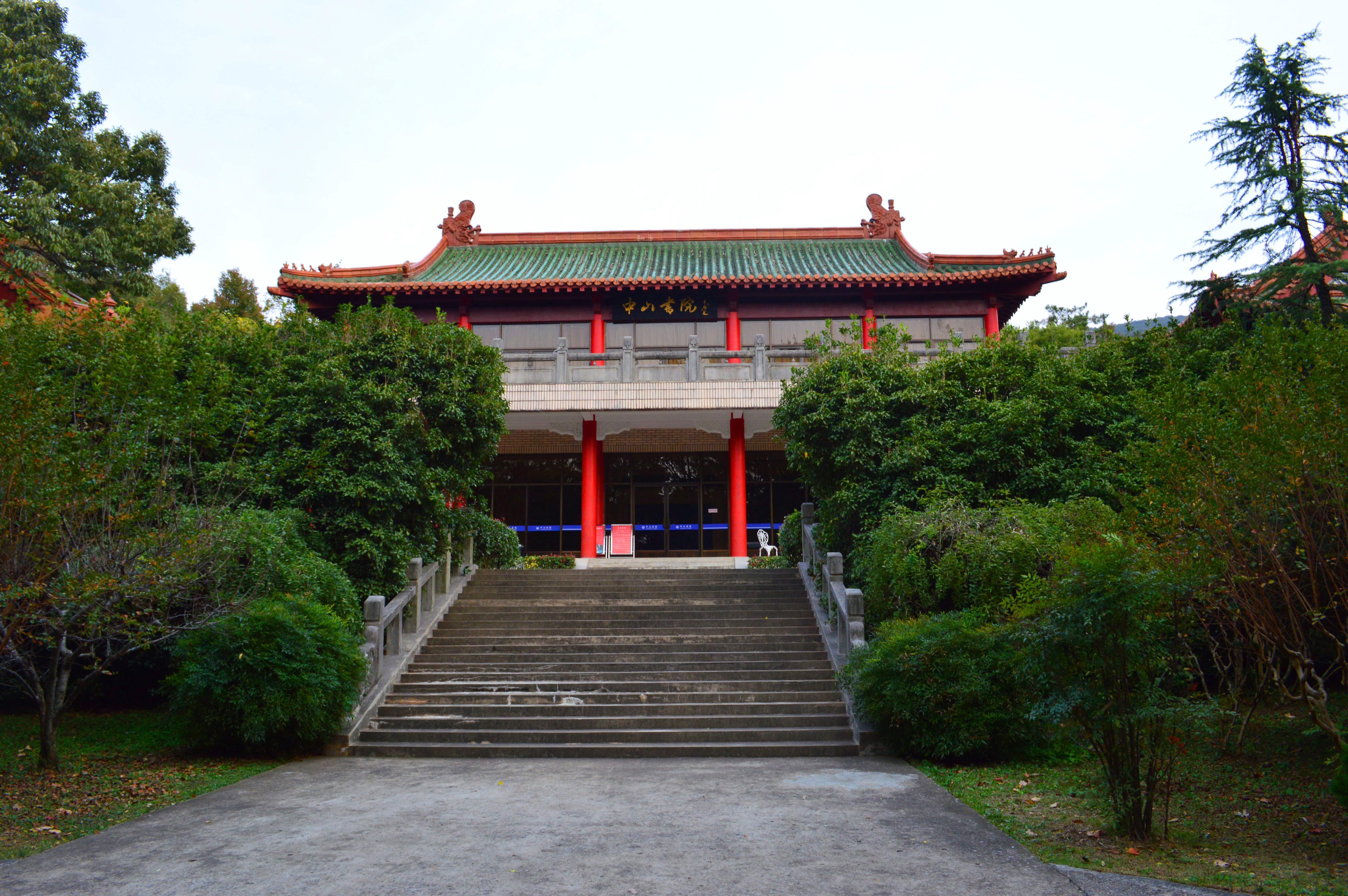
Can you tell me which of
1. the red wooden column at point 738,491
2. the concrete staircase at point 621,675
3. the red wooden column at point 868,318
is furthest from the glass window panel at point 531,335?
the concrete staircase at point 621,675

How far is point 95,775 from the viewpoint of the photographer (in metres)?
7.64

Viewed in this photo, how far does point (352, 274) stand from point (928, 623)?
52.7ft

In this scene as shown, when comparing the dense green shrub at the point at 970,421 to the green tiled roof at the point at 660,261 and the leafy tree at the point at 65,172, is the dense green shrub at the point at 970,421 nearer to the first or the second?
the green tiled roof at the point at 660,261

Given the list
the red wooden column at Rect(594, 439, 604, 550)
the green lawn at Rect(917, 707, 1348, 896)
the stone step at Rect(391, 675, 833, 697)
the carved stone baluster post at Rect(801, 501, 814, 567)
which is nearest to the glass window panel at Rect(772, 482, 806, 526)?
the red wooden column at Rect(594, 439, 604, 550)

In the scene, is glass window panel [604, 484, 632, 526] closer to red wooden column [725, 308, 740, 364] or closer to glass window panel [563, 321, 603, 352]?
glass window panel [563, 321, 603, 352]

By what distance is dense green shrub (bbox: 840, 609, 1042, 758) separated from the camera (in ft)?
25.8

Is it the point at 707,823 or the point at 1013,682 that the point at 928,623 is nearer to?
the point at 1013,682

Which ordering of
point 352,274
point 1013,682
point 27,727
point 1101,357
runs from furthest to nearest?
point 352,274 → point 1101,357 → point 27,727 → point 1013,682

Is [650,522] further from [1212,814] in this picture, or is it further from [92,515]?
[1212,814]

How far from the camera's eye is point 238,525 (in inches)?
339

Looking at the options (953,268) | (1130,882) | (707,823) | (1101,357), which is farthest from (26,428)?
(953,268)

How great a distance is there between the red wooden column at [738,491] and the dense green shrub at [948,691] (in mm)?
8887

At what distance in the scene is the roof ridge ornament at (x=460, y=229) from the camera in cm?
2294

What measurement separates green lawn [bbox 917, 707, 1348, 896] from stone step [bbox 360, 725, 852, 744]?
139 cm
